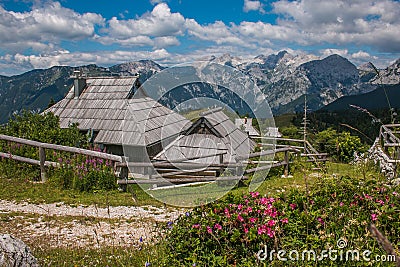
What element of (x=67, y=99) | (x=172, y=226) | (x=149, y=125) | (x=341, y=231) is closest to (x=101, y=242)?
(x=172, y=226)

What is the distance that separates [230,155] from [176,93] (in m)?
6.04

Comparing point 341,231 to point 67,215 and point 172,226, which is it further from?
point 67,215

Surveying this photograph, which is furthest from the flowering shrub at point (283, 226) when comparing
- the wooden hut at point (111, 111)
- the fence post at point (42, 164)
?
the wooden hut at point (111, 111)

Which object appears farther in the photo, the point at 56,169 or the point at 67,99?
the point at 67,99

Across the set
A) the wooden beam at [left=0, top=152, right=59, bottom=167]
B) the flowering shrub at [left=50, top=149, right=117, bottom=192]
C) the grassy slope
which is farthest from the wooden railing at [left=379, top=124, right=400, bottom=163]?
the wooden beam at [left=0, top=152, right=59, bottom=167]

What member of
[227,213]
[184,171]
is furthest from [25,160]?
[227,213]

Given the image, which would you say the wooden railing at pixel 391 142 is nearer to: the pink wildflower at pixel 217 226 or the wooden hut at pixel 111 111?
the pink wildflower at pixel 217 226

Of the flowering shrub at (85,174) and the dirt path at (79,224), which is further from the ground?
the flowering shrub at (85,174)

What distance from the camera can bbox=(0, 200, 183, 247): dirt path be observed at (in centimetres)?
578

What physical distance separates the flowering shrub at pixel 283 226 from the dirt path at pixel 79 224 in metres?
1.32

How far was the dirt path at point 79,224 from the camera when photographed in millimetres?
5781

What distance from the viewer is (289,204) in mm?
4152

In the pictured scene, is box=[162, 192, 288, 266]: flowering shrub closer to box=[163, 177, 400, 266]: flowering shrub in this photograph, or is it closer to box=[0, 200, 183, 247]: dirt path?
box=[163, 177, 400, 266]: flowering shrub

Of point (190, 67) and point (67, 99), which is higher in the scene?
point (67, 99)
